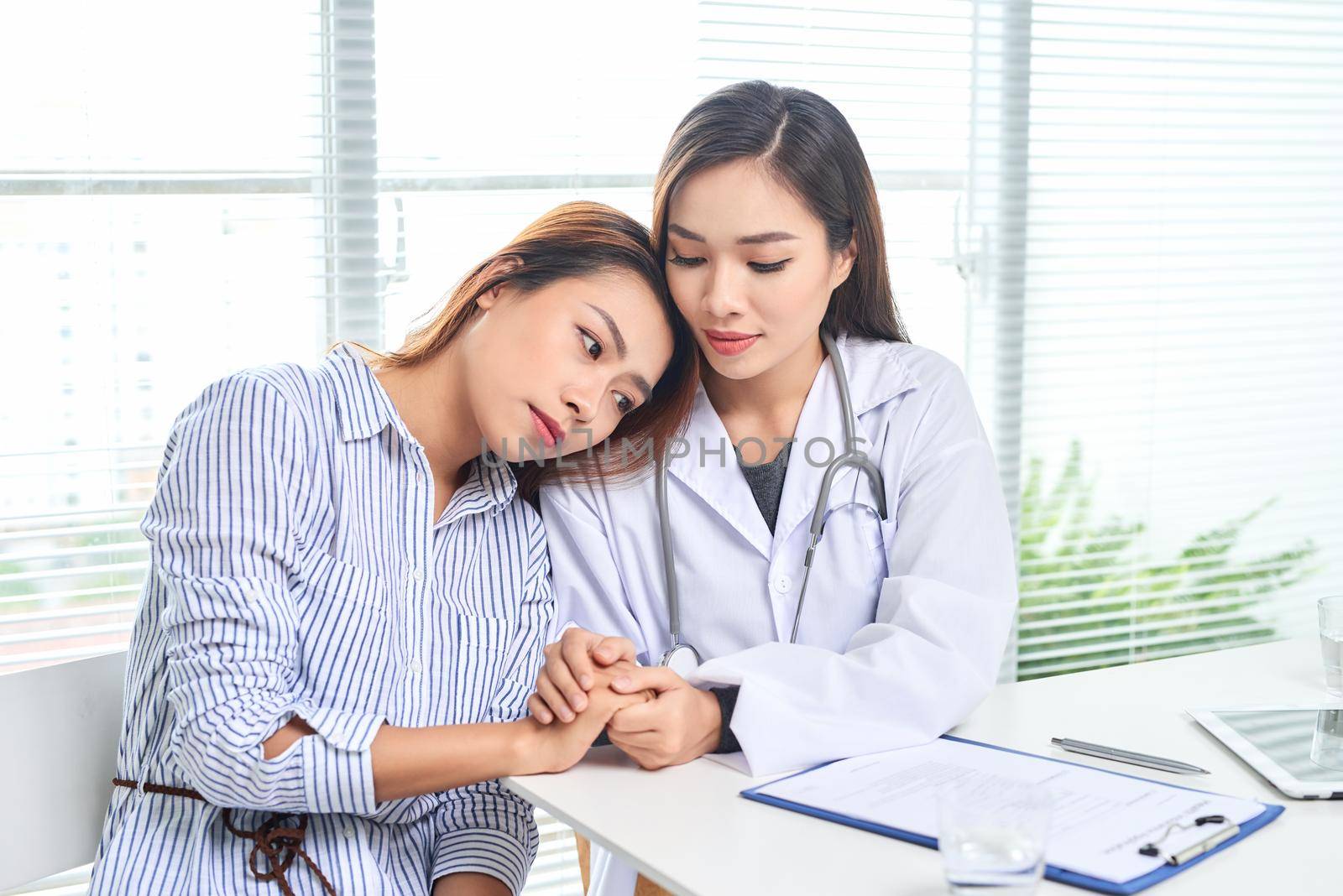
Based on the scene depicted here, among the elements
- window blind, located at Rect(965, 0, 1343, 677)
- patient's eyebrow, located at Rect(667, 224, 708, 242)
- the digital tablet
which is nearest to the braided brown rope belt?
patient's eyebrow, located at Rect(667, 224, 708, 242)

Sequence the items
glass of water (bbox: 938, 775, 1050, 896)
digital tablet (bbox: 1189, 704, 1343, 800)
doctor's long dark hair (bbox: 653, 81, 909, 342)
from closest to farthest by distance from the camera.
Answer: glass of water (bbox: 938, 775, 1050, 896) → digital tablet (bbox: 1189, 704, 1343, 800) → doctor's long dark hair (bbox: 653, 81, 909, 342)

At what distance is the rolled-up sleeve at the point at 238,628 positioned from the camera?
1.17m

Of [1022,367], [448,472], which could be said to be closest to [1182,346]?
[1022,367]

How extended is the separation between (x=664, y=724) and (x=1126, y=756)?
0.48 metres

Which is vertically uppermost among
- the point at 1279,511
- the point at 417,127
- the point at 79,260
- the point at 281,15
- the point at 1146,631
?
the point at 281,15

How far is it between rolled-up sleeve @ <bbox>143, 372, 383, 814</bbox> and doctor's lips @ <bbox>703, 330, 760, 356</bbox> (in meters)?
0.54

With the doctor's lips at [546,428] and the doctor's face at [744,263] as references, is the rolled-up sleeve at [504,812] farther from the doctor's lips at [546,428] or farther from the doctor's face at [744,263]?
the doctor's face at [744,263]

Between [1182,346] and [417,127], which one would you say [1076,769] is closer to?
[417,127]

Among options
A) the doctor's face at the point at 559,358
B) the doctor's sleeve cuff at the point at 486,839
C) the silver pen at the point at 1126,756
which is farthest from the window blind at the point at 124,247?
the silver pen at the point at 1126,756

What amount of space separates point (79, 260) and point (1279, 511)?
2.90m

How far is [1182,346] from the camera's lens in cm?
298

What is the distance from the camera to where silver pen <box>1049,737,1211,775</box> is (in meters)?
1.19

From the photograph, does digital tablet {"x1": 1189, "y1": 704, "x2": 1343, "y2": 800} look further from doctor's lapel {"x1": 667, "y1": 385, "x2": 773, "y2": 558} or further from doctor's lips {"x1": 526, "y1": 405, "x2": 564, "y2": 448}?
doctor's lips {"x1": 526, "y1": 405, "x2": 564, "y2": 448}

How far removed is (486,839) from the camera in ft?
4.64
